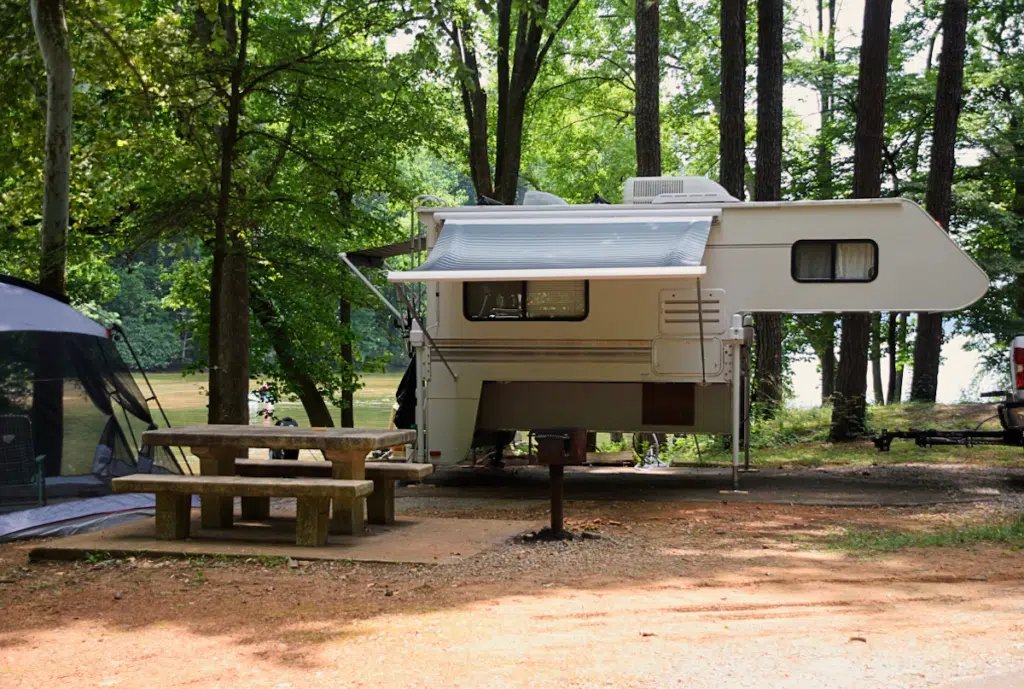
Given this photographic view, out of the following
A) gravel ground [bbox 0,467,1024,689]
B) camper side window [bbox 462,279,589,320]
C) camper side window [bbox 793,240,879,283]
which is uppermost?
camper side window [bbox 793,240,879,283]

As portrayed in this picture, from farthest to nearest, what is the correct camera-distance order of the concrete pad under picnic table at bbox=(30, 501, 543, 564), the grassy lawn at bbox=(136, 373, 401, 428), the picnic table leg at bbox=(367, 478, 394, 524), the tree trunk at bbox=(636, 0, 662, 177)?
the grassy lawn at bbox=(136, 373, 401, 428) < the tree trunk at bbox=(636, 0, 662, 177) < the picnic table leg at bbox=(367, 478, 394, 524) < the concrete pad under picnic table at bbox=(30, 501, 543, 564)

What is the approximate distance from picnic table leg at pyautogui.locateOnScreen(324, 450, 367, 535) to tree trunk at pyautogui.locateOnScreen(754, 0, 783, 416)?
967cm

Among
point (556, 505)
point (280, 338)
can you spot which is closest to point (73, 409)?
point (556, 505)

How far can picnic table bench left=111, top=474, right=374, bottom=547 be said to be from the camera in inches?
285

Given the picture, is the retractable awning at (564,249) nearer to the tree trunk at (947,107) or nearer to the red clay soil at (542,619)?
the red clay soil at (542,619)

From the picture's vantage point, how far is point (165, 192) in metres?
15.2

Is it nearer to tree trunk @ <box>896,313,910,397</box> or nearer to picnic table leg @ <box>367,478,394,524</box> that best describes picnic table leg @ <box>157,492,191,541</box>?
picnic table leg @ <box>367,478,394,524</box>

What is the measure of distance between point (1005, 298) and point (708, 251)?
46.5 feet

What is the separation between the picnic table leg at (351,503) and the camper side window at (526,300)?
9.92 ft

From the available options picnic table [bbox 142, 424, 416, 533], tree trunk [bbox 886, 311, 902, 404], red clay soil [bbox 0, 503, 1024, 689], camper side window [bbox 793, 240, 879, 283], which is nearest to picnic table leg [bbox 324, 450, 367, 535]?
picnic table [bbox 142, 424, 416, 533]

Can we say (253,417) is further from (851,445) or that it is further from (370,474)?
(370,474)

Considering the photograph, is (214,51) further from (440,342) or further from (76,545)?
(76,545)

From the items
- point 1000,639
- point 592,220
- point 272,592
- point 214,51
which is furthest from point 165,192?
Result: point 1000,639

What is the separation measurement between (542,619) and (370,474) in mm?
3143
